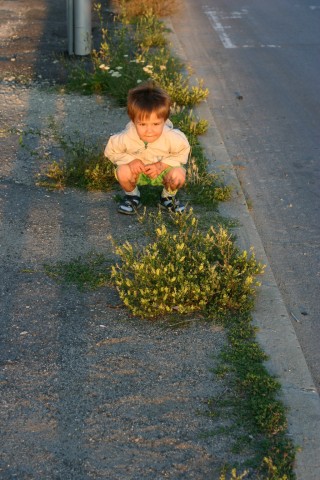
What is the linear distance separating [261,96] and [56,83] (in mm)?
2342

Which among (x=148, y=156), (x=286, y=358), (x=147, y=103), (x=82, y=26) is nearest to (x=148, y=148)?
(x=148, y=156)

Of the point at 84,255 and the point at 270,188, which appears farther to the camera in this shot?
the point at 270,188

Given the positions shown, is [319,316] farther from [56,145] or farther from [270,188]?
[56,145]

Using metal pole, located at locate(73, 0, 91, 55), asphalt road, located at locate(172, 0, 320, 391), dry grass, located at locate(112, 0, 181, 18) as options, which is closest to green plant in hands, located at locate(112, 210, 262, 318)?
asphalt road, located at locate(172, 0, 320, 391)

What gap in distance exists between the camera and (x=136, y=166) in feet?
20.8

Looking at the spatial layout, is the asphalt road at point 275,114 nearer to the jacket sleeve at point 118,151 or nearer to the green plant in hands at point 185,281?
the green plant in hands at point 185,281

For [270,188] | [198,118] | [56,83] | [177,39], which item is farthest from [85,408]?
[177,39]

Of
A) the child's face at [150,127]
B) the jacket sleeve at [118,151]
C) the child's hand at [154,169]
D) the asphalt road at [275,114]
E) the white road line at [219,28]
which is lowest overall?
the white road line at [219,28]

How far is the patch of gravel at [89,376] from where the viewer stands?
3881 mm

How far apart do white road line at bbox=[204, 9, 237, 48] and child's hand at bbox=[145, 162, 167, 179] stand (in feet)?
20.6

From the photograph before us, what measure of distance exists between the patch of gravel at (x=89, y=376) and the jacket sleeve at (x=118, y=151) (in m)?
0.43

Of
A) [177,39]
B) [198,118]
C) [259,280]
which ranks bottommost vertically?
[177,39]

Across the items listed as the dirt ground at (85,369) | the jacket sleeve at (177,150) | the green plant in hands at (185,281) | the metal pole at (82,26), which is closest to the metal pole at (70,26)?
the metal pole at (82,26)

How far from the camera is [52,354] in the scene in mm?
4652
